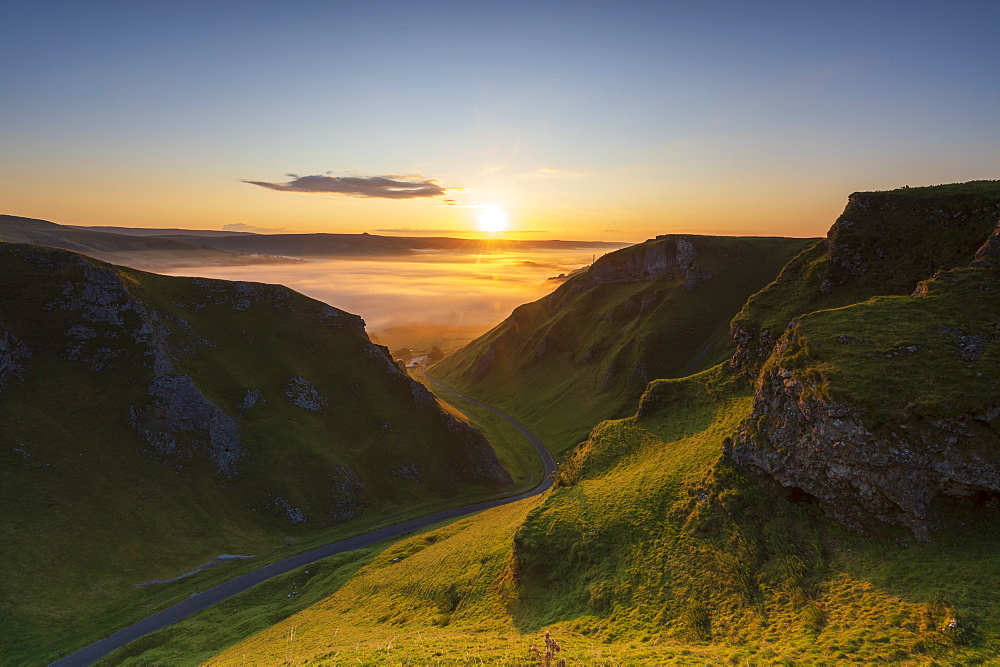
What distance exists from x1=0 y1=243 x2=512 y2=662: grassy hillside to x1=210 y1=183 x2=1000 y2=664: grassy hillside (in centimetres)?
3690

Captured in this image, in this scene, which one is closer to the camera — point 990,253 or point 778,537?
point 778,537

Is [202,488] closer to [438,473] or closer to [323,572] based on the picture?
[323,572]

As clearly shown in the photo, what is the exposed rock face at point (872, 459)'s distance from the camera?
28.0 meters

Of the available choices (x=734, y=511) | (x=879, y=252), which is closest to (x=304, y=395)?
(x=734, y=511)

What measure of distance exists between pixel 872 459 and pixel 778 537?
859cm

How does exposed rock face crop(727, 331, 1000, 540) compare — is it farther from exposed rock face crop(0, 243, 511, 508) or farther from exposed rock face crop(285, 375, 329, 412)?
exposed rock face crop(285, 375, 329, 412)

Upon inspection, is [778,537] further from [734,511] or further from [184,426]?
[184,426]

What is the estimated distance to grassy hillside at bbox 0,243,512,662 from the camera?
69062 millimetres

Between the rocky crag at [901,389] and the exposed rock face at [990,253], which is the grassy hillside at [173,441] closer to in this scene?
the rocky crag at [901,389]

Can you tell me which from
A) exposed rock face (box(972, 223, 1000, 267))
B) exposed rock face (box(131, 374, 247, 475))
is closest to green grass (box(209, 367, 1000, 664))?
exposed rock face (box(972, 223, 1000, 267))

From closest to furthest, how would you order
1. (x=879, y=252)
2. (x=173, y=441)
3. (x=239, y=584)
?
(x=879, y=252)
(x=239, y=584)
(x=173, y=441)

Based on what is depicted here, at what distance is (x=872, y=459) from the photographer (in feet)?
99.8

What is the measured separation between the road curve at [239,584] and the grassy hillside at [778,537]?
20.9 metres

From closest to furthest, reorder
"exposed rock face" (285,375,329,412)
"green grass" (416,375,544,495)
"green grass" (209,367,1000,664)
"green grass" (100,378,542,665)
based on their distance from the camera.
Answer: "green grass" (209,367,1000,664)
"green grass" (100,378,542,665)
"exposed rock face" (285,375,329,412)
"green grass" (416,375,544,495)
